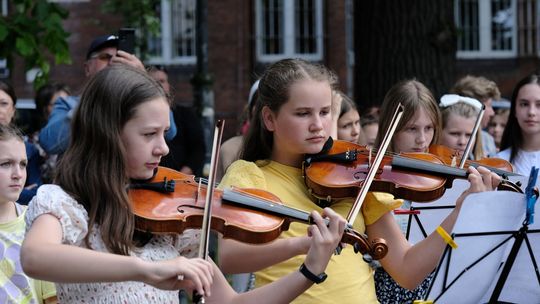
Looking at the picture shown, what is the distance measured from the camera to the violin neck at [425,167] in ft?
12.4

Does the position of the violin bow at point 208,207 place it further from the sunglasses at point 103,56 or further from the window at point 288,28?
the window at point 288,28

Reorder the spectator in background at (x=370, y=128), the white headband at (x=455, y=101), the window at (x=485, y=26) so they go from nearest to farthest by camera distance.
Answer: the white headband at (x=455, y=101) < the spectator in background at (x=370, y=128) < the window at (x=485, y=26)

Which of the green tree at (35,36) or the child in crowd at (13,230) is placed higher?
the green tree at (35,36)

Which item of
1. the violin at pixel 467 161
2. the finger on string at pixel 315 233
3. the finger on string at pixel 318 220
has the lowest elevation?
the violin at pixel 467 161

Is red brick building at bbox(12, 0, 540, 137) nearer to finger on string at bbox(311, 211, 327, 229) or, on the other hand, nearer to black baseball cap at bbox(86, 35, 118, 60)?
black baseball cap at bbox(86, 35, 118, 60)

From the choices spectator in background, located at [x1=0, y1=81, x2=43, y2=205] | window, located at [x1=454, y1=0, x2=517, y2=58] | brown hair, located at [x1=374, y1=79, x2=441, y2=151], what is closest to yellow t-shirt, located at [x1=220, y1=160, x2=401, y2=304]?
brown hair, located at [x1=374, y1=79, x2=441, y2=151]

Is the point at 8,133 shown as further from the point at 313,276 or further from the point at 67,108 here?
the point at 313,276

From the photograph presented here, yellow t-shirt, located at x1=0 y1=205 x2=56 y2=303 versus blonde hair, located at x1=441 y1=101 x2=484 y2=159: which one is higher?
blonde hair, located at x1=441 y1=101 x2=484 y2=159

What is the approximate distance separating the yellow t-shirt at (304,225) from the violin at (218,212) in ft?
0.92

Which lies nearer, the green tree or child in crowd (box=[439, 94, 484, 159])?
child in crowd (box=[439, 94, 484, 159])

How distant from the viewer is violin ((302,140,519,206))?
3506mm

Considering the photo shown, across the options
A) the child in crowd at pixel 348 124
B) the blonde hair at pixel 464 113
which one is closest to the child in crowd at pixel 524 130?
the blonde hair at pixel 464 113

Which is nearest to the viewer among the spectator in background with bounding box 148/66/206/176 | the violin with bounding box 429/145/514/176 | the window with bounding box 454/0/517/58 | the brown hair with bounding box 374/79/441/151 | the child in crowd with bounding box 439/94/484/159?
the violin with bounding box 429/145/514/176

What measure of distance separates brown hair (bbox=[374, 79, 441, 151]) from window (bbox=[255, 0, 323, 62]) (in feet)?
39.3
